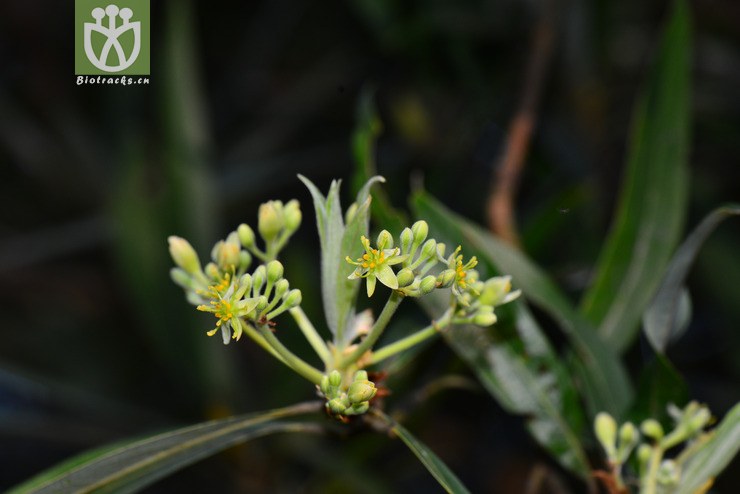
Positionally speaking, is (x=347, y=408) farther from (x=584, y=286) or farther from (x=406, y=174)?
(x=406, y=174)

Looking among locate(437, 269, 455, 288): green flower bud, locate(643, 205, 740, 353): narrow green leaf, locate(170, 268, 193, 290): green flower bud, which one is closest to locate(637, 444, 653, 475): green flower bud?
locate(643, 205, 740, 353): narrow green leaf

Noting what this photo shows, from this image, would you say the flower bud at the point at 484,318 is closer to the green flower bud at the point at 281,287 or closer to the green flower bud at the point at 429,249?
the green flower bud at the point at 429,249

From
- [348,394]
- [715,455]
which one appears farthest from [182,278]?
[715,455]

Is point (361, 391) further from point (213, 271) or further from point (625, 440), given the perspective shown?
point (625, 440)

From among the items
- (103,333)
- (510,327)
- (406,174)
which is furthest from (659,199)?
(103,333)

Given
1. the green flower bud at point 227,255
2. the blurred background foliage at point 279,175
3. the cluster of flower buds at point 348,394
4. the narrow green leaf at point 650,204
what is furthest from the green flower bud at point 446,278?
the blurred background foliage at point 279,175

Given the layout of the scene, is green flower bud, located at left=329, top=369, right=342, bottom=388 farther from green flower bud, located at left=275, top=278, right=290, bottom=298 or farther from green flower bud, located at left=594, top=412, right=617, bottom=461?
green flower bud, located at left=594, top=412, right=617, bottom=461
